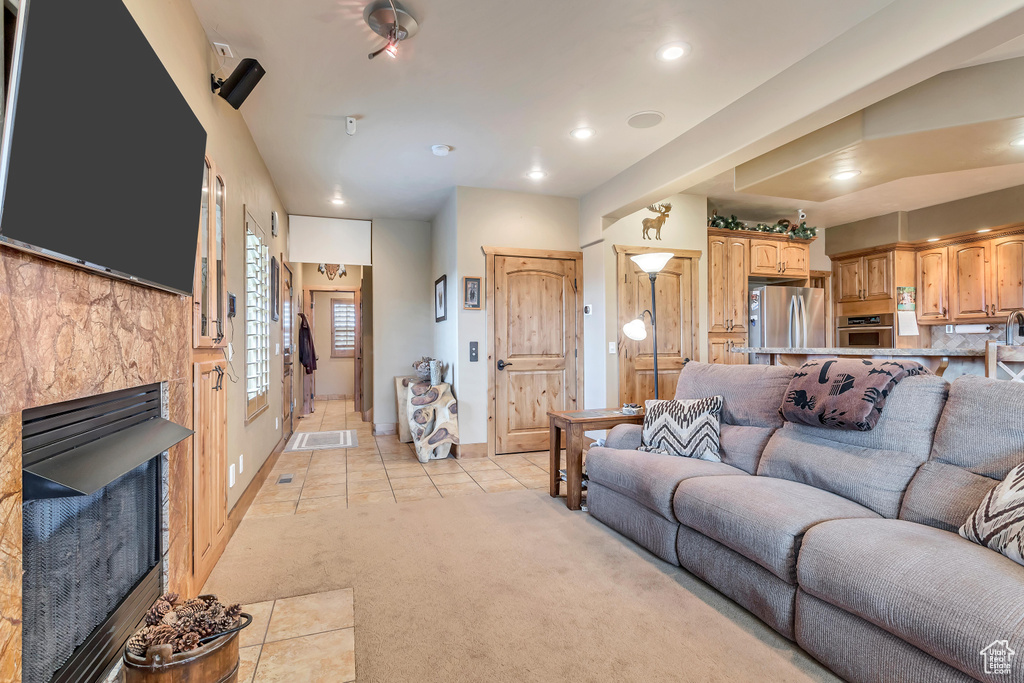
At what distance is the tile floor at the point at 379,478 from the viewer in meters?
3.65

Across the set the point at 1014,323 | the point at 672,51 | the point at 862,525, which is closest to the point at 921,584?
the point at 862,525

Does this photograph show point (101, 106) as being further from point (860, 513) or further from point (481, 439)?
point (481, 439)

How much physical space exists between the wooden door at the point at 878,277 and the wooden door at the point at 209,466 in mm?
6948

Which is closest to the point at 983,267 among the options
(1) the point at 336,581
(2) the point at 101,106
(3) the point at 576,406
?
(3) the point at 576,406

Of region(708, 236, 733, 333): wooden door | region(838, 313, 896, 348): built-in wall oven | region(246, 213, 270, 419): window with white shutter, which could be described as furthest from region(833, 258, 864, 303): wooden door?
region(246, 213, 270, 419): window with white shutter

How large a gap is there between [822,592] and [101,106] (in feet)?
8.04

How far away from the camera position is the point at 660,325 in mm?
5148

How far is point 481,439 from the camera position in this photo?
16.5ft

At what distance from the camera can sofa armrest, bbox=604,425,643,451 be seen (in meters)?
3.19

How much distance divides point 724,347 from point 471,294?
277cm

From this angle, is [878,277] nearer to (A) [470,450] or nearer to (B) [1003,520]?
(A) [470,450]

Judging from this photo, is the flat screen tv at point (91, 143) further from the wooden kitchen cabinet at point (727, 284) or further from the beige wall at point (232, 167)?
the wooden kitchen cabinet at point (727, 284)

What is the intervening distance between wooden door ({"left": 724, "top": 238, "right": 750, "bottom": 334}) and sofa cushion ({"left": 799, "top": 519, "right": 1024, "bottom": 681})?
397 cm

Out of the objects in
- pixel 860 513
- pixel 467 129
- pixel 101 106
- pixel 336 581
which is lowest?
pixel 336 581
